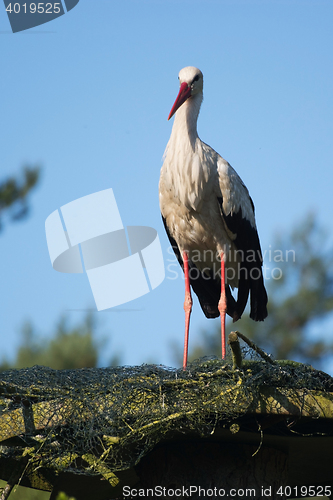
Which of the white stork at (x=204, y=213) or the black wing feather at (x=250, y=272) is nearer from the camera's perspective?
the white stork at (x=204, y=213)

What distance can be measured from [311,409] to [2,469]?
1513 mm

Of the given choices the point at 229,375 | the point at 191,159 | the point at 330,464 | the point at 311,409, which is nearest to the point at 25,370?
the point at 229,375

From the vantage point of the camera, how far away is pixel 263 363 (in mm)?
2725

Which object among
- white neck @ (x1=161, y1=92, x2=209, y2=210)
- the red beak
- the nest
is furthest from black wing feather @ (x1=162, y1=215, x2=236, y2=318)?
the nest

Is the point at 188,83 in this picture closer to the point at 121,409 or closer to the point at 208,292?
the point at 208,292

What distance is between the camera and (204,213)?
4.40 metres

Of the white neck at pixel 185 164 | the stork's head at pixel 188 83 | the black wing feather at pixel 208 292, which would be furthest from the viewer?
the black wing feather at pixel 208 292

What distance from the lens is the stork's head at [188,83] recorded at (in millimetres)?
4452

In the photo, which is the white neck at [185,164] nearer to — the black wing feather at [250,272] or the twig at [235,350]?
the black wing feather at [250,272]

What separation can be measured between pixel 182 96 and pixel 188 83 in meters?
0.14

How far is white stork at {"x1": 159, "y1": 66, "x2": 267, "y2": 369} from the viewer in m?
4.29

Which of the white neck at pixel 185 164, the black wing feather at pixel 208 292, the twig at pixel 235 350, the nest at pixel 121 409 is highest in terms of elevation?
the white neck at pixel 185 164

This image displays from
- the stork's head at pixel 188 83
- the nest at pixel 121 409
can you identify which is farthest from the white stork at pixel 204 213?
the nest at pixel 121 409

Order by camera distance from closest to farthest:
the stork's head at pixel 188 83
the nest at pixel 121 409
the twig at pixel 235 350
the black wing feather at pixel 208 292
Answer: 1. the twig at pixel 235 350
2. the nest at pixel 121 409
3. the stork's head at pixel 188 83
4. the black wing feather at pixel 208 292
